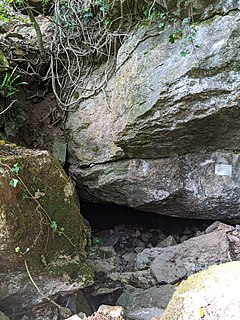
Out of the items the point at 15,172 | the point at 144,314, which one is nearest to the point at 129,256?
the point at 144,314

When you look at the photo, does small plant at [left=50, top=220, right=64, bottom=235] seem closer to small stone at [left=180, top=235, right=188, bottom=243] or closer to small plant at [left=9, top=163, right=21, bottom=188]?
small plant at [left=9, top=163, right=21, bottom=188]

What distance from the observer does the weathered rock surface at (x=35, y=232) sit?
6.09 feet

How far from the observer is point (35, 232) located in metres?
1.98

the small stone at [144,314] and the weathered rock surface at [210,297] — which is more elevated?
the weathered rock surface at [210,297]

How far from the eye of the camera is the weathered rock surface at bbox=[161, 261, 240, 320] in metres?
1.23

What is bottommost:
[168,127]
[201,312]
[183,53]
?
[201,312]

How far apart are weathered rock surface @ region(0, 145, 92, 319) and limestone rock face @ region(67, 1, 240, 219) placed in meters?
0.90

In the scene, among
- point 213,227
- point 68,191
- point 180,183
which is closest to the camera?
point 68,191

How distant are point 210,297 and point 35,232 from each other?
1.13 meters

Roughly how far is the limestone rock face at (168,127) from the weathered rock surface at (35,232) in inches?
35.5

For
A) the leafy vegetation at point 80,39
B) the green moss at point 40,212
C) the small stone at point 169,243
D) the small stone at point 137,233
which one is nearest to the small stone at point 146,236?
the small stone at point 137,233

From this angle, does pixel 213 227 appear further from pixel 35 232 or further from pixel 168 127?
pixel 35 232

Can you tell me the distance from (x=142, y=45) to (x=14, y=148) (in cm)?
137

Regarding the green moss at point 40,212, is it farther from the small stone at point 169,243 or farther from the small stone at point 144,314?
the small stone at point 169,243
